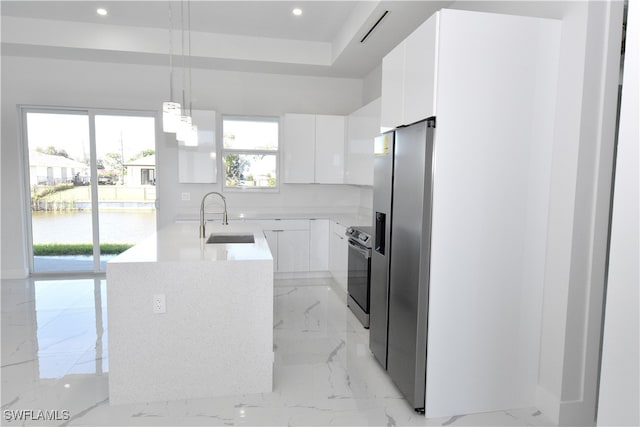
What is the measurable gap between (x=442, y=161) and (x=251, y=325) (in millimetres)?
1545

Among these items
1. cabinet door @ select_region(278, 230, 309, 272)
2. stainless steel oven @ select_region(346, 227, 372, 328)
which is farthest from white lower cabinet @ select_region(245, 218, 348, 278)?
stainless steel oven @ select_region(346, 227, 372, 328)

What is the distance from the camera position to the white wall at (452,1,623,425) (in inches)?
83.1

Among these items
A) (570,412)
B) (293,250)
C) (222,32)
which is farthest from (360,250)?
(222,32)

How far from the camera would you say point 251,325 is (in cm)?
249

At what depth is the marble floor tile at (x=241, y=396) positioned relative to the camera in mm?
2258

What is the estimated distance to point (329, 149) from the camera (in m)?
5.35

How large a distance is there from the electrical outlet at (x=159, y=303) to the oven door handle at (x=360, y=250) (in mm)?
1728

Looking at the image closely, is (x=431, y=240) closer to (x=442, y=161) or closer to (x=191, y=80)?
(x=442, y=161)

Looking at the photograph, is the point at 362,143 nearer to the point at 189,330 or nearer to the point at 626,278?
the point at 189,330

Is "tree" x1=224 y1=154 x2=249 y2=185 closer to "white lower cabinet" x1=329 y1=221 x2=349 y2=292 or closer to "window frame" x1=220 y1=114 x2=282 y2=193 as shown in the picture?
"window frame" x1=220 y1=114 x2=282 y2=193

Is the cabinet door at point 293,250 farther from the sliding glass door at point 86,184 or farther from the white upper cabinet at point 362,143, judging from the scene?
the sliding glass door at point 86,184

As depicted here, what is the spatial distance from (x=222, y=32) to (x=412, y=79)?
10.5ft

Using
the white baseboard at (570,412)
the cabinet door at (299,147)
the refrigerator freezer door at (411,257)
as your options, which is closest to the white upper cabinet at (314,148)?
the cabinet door at (299,147)

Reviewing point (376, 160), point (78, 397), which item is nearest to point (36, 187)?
point (78, 397)
